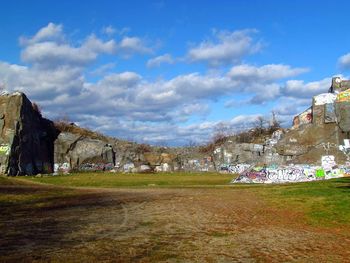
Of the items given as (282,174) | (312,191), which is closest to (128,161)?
(282,174)

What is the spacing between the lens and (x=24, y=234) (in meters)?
14.4

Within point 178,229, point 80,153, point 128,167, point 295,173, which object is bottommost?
point 178,229

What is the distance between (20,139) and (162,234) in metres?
51.5

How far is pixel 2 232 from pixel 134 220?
17.9 ft

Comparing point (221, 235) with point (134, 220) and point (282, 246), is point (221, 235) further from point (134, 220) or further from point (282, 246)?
point (134, 220)

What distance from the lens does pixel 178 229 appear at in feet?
53.9

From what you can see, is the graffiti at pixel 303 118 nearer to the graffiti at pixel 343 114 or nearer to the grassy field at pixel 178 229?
the graffiti at pixel 343 114

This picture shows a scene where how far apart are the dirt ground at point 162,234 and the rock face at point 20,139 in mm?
38037

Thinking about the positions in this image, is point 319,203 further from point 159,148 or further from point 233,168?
point 159,148

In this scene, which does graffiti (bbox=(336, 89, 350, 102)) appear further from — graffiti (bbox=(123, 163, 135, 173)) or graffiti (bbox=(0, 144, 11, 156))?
graffiti (bbox=(0, 144, 11, 156))

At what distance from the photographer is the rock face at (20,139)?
2359 inches

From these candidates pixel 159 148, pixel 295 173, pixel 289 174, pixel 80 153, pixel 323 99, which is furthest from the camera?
pixel 159 148

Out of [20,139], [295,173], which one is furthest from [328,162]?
[20,139]

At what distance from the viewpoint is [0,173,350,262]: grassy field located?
1191 cm
